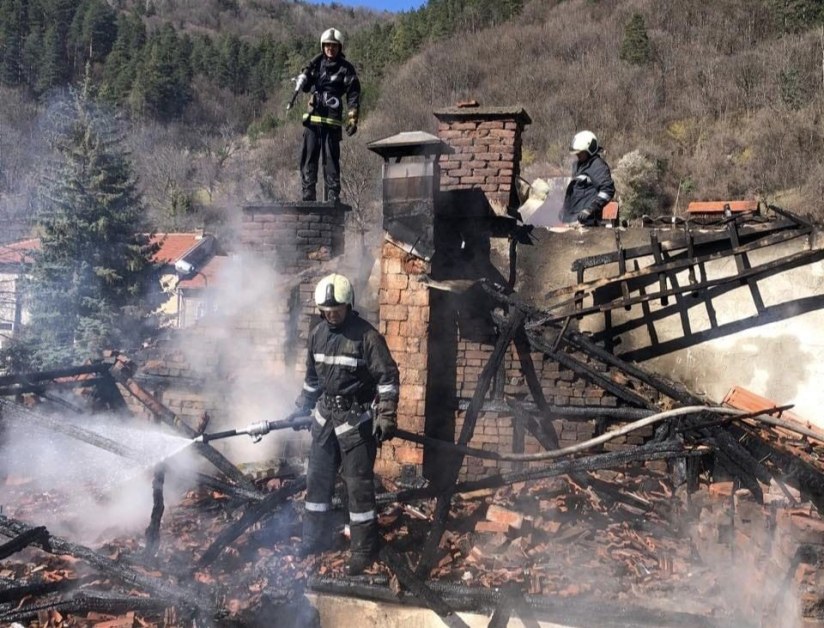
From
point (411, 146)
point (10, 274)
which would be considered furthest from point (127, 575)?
point (10, 274)

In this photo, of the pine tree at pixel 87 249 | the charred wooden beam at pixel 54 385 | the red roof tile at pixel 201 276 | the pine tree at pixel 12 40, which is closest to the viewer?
the charred wooden beam at pixel 54 385

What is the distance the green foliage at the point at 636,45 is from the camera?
38219 mm

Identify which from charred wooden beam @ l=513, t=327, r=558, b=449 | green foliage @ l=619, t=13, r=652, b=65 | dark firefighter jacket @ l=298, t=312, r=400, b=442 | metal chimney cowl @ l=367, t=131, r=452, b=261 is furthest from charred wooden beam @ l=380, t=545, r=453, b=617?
green foliage @ l=619, t=13, r=652, b=65

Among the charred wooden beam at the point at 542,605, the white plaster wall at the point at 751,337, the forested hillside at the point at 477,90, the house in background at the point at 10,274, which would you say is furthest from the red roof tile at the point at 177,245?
the charred wooden beam at the point at 542,605

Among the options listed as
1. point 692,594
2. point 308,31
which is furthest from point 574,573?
point 308,31

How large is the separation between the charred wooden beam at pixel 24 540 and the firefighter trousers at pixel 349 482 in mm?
1878

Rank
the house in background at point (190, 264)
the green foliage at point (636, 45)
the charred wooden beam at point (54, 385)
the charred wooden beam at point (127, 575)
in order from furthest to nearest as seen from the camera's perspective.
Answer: the green foliage at point (636, 45) < the house in background at point (190, 264) < the charred wooden beam at point (54, 385) < the charred wooden beam at point (127, 575)

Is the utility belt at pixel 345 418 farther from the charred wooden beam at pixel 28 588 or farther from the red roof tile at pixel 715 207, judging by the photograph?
the red roof tile at pixel 715 207

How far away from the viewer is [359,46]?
58.3 meters

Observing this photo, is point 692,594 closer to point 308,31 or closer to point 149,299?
point 149,299

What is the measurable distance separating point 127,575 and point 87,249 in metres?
14.2

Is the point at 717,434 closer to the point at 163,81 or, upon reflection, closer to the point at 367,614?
the point at 367,614

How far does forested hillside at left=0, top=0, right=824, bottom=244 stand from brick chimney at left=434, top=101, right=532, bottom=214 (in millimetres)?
14479

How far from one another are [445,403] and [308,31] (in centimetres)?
9527
